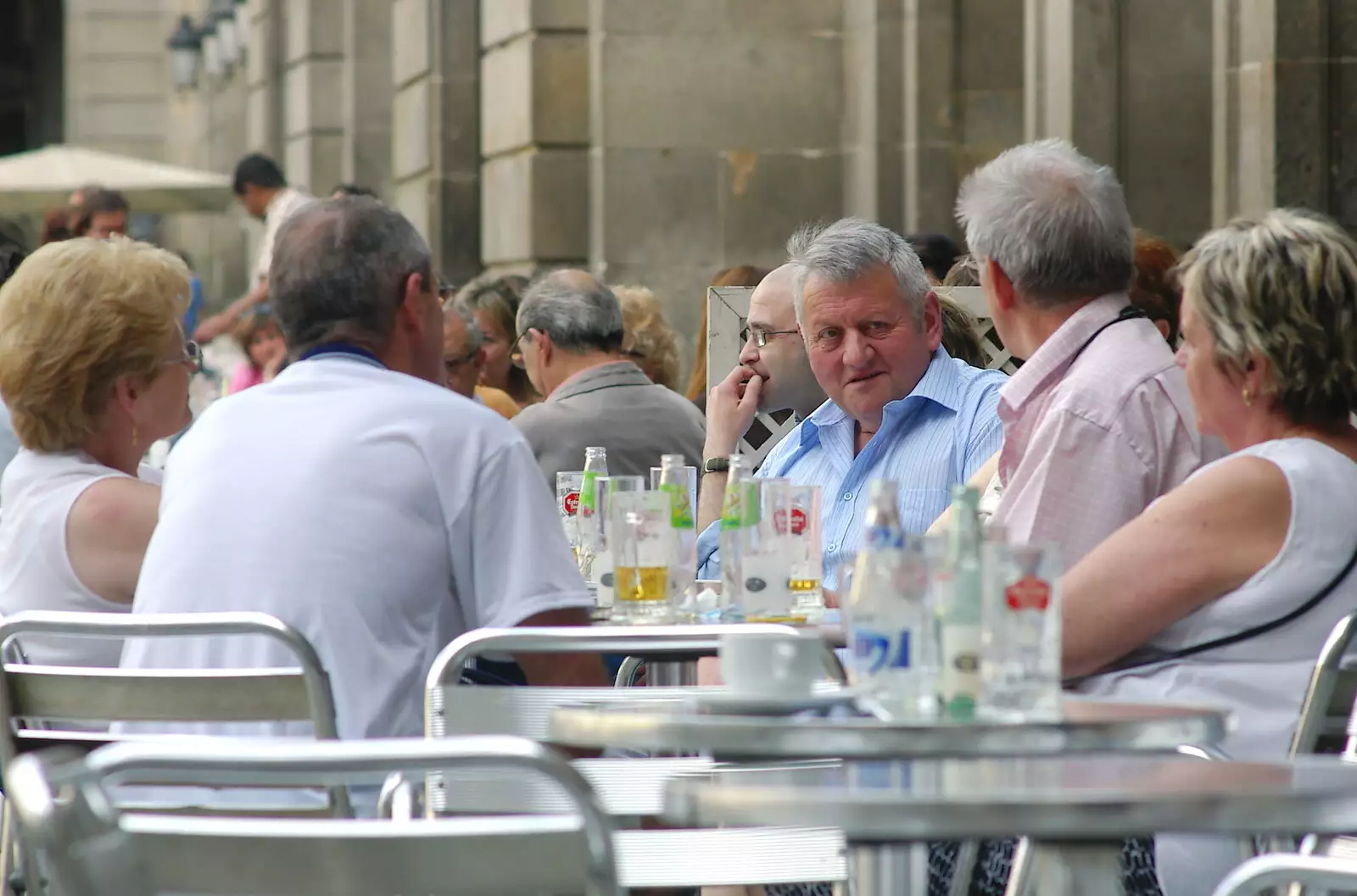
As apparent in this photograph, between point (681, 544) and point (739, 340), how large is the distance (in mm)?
2192

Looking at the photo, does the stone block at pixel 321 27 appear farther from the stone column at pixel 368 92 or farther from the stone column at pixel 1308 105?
the stone column at pixel 1308 105

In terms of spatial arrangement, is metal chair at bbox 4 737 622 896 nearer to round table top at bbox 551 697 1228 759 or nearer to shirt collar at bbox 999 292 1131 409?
round table top at bbox 551 697 1228 759

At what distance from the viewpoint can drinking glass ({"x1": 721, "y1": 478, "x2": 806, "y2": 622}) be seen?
4.48 meters

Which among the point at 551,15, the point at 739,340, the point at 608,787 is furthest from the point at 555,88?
the point at 608,787

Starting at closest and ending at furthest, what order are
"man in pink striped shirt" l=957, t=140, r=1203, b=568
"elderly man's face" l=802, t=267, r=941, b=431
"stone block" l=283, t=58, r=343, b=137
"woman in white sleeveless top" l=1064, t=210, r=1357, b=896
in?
"woman in white sleeveless top" l=1064, t=210, r=1357, b=896 < "man in pink striped shirt" l=957, t=140, r=1203, b=568 < "elderly man's face" l=802, t=267, r=941, b=431 < "stone block" l=283, t=58, r=343, b=137

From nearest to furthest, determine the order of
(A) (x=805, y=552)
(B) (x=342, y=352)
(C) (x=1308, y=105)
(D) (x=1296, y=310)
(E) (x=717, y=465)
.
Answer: (D) (x=1296, y=310) < (B) (x=342, y=352) < (A) (x=805, y=552) < (E) (x=717, y=465) < (C) (x=1308, y=105)

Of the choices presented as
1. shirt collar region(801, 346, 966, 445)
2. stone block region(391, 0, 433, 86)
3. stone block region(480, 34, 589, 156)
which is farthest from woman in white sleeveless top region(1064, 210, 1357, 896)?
stone block region(391, 0, 433, 86)

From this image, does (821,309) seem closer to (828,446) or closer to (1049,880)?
(828,446)

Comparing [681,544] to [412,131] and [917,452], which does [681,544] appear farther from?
[412,131]

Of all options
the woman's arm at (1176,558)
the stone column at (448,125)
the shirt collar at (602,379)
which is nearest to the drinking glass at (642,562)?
the woman's arm at (1176,558)

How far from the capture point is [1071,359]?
4.46m

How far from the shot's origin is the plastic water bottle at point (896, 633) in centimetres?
300

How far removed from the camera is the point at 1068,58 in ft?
29.0

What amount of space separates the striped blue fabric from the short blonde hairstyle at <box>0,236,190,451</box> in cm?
153
